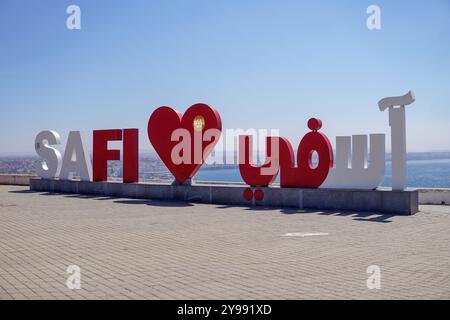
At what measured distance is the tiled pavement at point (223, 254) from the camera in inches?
232

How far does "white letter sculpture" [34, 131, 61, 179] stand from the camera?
23.0 m

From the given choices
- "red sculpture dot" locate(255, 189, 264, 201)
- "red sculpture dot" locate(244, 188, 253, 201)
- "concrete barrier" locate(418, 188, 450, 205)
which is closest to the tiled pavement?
"red sculpture dot" locate(255, 189, 264, 201)

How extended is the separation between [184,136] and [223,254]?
32.5ft

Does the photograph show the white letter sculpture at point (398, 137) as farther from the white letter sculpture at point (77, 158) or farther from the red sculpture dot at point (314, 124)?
the white letter sculpture at point (77, 158)

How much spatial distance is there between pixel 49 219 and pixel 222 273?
25.6 feet

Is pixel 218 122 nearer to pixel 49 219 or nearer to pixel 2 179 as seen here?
pixel 49 219

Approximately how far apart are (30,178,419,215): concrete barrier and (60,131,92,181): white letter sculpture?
0.54 meters

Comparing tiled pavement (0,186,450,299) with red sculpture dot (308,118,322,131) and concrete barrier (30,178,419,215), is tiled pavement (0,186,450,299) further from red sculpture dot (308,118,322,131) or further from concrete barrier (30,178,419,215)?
red sculpture dot (308,118,322,131)

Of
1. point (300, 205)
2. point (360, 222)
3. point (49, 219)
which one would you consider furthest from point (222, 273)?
point (300, 205)

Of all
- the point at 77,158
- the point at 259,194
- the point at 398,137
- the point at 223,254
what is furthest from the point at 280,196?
the point at 77,158

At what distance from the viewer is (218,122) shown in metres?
16.9

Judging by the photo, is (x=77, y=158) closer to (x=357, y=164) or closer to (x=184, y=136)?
(x=184, y=136)

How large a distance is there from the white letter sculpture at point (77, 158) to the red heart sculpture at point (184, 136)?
437 cm

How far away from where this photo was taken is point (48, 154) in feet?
76.3
